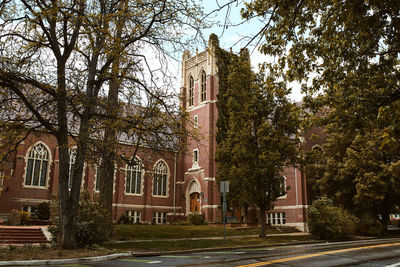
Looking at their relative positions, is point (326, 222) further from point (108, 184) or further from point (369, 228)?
point (108, 184)

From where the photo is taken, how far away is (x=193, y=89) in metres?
39.3

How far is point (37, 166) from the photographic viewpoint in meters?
30.8

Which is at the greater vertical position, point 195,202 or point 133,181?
point 133,181

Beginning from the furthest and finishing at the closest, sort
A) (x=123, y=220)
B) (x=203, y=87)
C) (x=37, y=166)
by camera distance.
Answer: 1. (x=203, y=87)
2. (x=123, y=220)
3. (x=37, y=166)

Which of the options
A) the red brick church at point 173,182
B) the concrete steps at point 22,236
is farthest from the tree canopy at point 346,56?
the red brick church at point 173,182

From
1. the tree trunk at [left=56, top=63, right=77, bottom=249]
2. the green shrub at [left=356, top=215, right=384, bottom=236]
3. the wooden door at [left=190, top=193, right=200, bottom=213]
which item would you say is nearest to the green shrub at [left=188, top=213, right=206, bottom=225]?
the wooden door at [left=190, top=193, right=200, bottom=213]

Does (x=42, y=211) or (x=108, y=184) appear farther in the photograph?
(x=42, y=211)

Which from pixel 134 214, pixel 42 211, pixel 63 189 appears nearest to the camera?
pixel 63 189

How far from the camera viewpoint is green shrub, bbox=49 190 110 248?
12664 millimetres

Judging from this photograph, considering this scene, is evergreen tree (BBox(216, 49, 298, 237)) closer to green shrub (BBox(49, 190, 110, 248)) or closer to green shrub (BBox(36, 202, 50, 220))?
green shrub (BBox(49, 190, 110, 248))

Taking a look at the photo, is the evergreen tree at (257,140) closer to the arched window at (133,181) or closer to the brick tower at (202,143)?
the brick tower at (202,143)

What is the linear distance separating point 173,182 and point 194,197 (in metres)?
3.37

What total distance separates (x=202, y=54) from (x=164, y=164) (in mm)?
13183

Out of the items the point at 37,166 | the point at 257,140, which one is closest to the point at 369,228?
the point at 257,140
